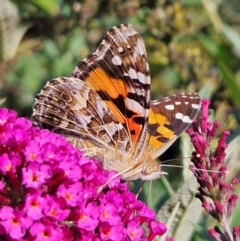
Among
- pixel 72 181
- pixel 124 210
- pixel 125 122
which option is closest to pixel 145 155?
pixel 125 122

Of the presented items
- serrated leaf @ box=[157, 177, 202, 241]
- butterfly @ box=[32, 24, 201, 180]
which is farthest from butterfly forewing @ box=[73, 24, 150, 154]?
serrated leaf @ box=[157, 177, 202, 241]

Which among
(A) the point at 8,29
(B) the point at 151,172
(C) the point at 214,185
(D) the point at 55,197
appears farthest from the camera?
(A) the point at 8,29

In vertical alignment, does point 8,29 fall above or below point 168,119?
above

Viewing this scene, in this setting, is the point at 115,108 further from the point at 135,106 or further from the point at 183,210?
the point at 183,210

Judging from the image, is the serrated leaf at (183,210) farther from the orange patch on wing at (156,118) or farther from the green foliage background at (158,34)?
the green foliage background at (158,34)

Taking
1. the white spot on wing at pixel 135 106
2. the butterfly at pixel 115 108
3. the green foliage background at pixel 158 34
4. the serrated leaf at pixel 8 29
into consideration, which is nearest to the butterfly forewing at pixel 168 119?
the butterfly at pixel 115 108

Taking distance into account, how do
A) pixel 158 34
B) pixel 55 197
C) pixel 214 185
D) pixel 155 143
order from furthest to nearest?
pixel 158 34 < pixel 155 143 < pixel 214 185 < pixel 55 197

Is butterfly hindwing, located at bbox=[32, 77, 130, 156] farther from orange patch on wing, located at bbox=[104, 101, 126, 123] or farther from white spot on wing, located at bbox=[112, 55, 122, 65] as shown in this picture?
white spot on wing, located at bbox=[112, 55, 122, 65]

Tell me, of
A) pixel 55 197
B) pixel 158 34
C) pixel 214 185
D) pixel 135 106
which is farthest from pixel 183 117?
pixel 158 34

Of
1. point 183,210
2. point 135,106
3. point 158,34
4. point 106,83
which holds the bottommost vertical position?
point 183,210
